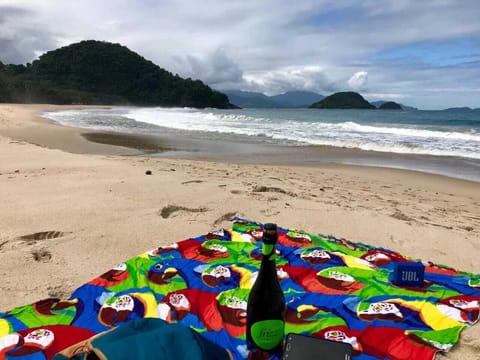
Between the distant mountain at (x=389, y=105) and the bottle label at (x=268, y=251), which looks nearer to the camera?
the bottle label at (x=268, y=251)

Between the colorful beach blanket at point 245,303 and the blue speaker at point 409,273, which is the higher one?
the blue speaker at point 409,273

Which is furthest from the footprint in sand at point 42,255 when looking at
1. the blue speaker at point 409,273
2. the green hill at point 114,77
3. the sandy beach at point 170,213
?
the green hill at point 114,77

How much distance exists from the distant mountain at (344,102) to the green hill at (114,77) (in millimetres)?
28075

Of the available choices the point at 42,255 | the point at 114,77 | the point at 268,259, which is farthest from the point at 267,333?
the point at 114,77

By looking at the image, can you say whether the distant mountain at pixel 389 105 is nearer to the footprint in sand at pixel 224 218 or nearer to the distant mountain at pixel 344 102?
the distant mountain at pixel 344 102

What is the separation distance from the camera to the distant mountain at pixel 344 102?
100438 millimetres

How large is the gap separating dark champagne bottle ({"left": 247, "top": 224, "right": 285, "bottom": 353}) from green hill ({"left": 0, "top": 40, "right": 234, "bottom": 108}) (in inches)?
3450

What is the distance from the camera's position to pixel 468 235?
4125 mm

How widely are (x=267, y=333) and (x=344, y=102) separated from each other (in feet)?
345

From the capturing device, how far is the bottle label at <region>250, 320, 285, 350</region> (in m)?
1.67

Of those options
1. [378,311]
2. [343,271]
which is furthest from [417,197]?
[378,311]

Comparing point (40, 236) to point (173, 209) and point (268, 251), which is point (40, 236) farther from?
point (268, 251)

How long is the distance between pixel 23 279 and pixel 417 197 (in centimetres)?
561

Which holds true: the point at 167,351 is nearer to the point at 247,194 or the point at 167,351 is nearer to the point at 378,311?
the point at 378,311
